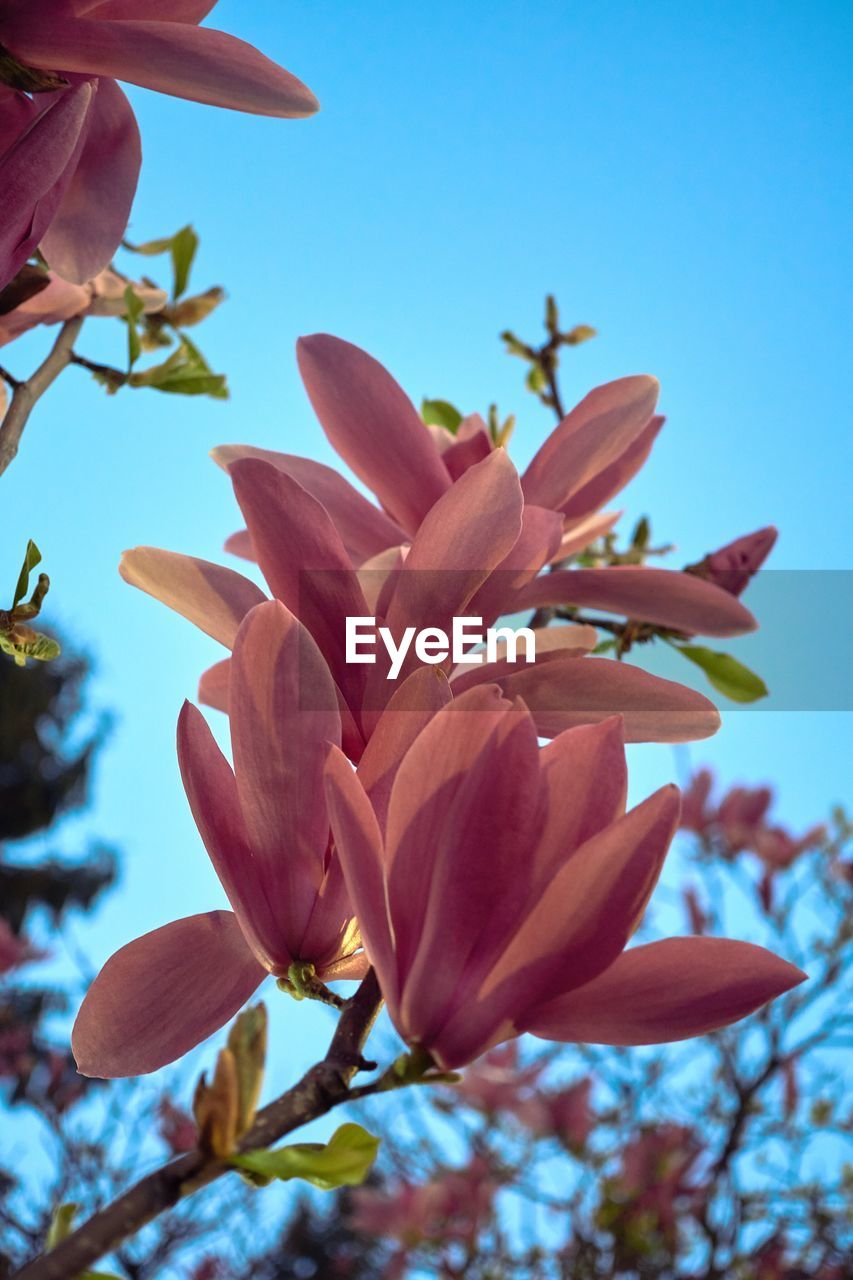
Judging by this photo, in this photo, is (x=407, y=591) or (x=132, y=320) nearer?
(x=407, y=591)

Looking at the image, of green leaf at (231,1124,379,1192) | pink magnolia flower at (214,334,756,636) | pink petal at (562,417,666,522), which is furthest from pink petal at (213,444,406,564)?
green leaf at (231,1124,379,1192)

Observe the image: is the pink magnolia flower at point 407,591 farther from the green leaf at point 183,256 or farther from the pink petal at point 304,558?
the green leaf at point 183,256

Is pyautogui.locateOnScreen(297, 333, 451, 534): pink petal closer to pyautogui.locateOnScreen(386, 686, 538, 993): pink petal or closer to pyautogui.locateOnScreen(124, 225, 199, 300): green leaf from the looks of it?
pyautogui.locateOnScreen(386, 686, 538, 993): pink petal

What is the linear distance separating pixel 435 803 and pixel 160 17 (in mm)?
351

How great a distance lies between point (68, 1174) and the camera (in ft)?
7.85

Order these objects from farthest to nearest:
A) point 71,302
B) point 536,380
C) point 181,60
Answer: point 536,380 < point 71,302 < point 181,60

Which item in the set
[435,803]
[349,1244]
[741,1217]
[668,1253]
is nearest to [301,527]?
[435,803]

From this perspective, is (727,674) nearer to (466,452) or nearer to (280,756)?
(466,452)

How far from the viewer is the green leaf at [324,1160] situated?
301mm

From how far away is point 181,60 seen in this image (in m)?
0.40

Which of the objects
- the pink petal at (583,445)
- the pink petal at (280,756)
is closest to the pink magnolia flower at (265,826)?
the pink petal at (280,756)

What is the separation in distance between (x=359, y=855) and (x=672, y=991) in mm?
112

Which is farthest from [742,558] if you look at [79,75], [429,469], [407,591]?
[79,75]

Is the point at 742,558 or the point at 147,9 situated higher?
the point at 147,9
